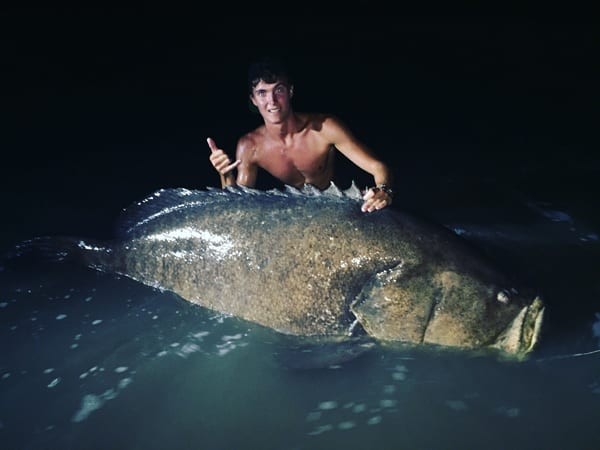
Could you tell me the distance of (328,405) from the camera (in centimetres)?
240

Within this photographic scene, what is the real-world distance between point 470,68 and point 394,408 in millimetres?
12062

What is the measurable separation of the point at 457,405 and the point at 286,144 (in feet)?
8.78

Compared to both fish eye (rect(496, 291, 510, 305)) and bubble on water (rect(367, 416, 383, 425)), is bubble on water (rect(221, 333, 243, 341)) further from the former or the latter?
fish eye (rect(496, 291, 510, 305))

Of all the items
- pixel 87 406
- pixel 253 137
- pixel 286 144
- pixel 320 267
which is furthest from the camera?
pixel 253 137

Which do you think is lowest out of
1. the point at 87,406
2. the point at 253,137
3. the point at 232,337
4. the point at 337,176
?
the point at 87,406

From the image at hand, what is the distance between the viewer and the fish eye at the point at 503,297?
8.37 ft

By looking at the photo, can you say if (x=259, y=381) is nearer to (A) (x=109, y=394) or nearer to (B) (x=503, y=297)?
(A) (x=109, y=394)

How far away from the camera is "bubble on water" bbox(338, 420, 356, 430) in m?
2.25

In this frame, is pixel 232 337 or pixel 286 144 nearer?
pixel 232 337

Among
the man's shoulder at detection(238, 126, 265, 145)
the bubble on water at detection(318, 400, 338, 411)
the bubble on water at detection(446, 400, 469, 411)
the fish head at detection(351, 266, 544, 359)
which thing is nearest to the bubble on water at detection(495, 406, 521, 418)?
the bubble on water at detection(446, 400, 469, 411)

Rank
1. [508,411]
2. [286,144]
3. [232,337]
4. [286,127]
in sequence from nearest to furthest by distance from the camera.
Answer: [508,411], [232,337], [286,127], [286,144]

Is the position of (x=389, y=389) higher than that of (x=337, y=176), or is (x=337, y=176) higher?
(x=337, y=176)

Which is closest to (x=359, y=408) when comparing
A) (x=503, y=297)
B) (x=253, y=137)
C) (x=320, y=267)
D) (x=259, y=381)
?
(x=259, y=381)

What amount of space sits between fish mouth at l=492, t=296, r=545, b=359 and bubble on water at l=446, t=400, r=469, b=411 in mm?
468
